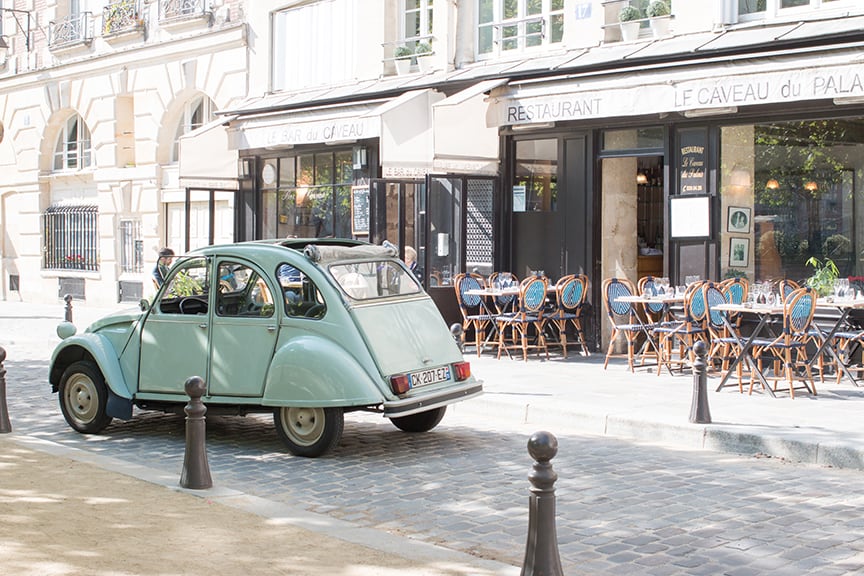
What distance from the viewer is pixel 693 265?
13445mm

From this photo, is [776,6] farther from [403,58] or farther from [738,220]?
[403,58]

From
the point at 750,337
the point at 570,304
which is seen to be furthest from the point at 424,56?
the point at 750,337

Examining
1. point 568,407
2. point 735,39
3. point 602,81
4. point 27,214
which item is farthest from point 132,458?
point 27,214

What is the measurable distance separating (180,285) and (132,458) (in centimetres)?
157

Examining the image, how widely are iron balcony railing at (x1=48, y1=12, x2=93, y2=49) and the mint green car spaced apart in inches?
707

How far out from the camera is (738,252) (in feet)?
43.7

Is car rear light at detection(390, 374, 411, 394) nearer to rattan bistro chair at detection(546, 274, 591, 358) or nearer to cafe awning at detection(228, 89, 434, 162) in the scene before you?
rattan bistro chair at detection(546, 274, 591, 358)

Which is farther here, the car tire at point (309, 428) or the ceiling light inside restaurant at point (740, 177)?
the ceiling light inside restaurant at point (740, 177)

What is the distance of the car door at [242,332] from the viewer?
→ 836cm

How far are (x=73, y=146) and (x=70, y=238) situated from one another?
2374 millimetres

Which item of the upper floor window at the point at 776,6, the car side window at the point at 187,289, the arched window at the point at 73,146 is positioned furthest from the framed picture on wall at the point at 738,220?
the arched window at the point at 73,146

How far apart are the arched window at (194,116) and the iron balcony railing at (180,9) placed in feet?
5.56

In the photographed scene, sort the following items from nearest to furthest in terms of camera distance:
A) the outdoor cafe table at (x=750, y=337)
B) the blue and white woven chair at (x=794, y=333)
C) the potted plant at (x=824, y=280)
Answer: the blue and white woven chair at (x=794, y=333) → the outdoor cafe table at (x=750, y=337) → the potted plant at (x=824, y=280)

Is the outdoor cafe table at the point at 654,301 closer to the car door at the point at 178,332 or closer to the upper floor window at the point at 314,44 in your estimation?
the car door at the point at 178,332
